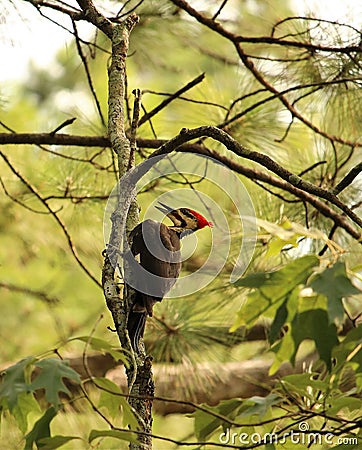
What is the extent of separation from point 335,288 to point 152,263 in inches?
18.4

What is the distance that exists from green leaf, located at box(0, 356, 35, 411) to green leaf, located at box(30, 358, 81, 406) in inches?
0.4

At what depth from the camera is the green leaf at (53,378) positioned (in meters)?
0.74

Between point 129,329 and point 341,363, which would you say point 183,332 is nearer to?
point 129,329

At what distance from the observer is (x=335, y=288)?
711 millimetres

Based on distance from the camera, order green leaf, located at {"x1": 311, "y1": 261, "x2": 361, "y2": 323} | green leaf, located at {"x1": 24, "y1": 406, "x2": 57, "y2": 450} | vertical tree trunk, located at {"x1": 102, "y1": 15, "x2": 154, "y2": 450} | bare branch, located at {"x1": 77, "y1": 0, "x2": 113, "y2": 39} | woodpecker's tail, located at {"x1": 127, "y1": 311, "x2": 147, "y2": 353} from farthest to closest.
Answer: bare branch, located at {"x1": 77, "y1": 0, "x2": 113, "y2": 39} → woodpecker's tail, located at {"x1": 127, "y1": 311, "x2": 147, "y2": 353} → vertical tree trunk, located at {"x1": 102, "y1": 15, "x2": 154, "y2": 450} → green leaf, located at {"x1": 24, "y1": 406, "x2": 57, "y2": 450} → green leaf, located at {"x1": 311, "y1": 261, "x2": 361, "y2": 323}

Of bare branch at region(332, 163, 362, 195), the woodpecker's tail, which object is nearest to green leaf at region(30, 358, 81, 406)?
the woodpecker's tail

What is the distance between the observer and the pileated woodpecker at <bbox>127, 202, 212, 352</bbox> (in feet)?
3.48

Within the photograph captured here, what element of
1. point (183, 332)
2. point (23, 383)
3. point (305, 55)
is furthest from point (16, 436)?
point (23, 383)

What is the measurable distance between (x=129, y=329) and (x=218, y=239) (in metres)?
0.94

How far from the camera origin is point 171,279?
3.86 ft

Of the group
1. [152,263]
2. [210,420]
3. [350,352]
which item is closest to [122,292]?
[152,263]

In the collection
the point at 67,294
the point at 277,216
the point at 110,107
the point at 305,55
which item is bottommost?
the point at 110,107

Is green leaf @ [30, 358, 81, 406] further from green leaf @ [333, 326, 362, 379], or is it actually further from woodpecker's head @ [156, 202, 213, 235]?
woodpecker's head @ [156, 202, 213, 235]

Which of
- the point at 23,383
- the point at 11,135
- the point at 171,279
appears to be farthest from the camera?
A: the point at 11,135
